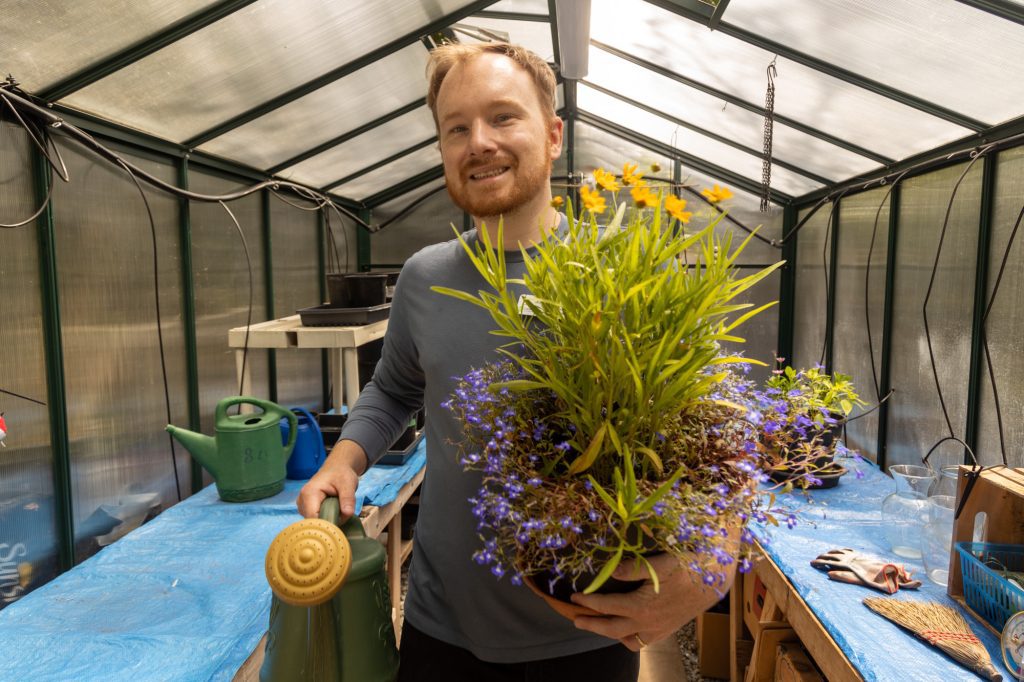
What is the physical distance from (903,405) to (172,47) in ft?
10.5

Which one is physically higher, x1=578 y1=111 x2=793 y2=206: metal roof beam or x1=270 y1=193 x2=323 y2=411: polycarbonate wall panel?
x1=578 y1=111 x2=793 y2=206: metal roof beam

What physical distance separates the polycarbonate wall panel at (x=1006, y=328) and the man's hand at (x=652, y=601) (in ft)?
6.28

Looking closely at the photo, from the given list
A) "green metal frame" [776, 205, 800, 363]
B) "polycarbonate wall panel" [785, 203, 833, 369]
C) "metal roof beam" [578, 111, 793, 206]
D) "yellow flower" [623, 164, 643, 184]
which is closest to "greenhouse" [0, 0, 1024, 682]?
"yellow flower" [623, 164, 643, 184]

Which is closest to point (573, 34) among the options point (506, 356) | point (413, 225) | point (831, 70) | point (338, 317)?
point (831, 70)

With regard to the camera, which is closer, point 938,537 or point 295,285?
point 938,537

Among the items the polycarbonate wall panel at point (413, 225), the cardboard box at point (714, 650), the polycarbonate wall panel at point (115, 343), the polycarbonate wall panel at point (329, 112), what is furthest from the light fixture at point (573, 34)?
the cardboard box at point (714, 650)

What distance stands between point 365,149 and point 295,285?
91 centimetres

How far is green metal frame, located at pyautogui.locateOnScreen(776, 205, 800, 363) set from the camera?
183 inches

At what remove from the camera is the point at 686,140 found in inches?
165

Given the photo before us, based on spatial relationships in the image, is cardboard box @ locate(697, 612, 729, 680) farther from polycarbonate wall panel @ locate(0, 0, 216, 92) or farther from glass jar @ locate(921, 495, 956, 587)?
polycarbonate wall panel @ locate(0, 0, 216, 92)

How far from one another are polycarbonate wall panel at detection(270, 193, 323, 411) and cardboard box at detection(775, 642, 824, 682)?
8.74 feet

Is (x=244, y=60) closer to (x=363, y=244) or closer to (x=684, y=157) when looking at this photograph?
(x=363, y=244)

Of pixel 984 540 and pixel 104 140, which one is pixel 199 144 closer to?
pixel 104 140

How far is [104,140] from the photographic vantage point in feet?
7.14
